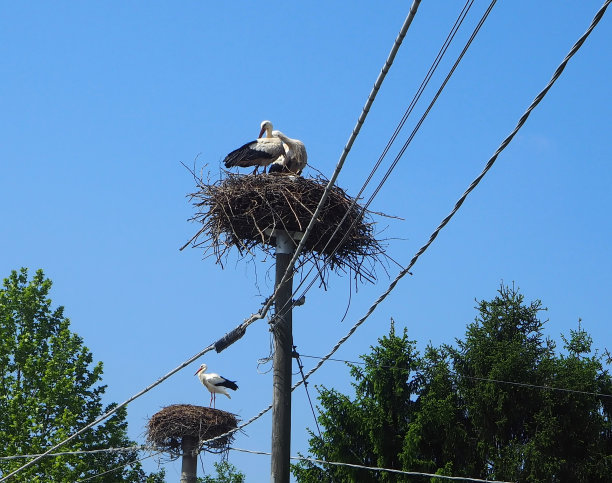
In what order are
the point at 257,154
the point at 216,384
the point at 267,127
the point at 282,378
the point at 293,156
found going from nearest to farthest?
the point at 282,378, the point at 293,156, the point at 257,154, the point at 267,127, the point at 216,384

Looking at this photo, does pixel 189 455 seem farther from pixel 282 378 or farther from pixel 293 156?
pixel 282 378

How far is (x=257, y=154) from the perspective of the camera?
42.7 ft

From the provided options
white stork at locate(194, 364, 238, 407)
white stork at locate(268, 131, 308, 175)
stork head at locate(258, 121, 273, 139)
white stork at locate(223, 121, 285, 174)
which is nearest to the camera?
white stork at locate(268, 131, 308, 175)

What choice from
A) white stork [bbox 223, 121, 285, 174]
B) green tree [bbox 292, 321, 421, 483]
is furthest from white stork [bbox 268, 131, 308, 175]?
green tree [bbox 292, 321, 421, 483]

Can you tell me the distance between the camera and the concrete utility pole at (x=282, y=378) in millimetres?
8055

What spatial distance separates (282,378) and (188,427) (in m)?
5.01

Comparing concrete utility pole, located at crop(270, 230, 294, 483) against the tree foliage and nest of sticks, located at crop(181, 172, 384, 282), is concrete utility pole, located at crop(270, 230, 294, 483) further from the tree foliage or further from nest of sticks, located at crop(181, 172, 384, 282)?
the tree foliage

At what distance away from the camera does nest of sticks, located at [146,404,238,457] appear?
13.1 meters

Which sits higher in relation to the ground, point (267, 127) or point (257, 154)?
point (267, 127)

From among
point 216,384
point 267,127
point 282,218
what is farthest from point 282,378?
point 216,384

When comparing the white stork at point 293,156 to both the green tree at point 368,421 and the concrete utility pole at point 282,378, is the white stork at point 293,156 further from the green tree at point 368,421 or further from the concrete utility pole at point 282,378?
the green tree at point 368,421

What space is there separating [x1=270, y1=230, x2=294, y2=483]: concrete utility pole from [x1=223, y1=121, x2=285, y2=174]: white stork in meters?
4.18

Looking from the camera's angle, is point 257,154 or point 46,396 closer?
point 257,154

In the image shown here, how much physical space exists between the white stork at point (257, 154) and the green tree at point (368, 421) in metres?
7.98
